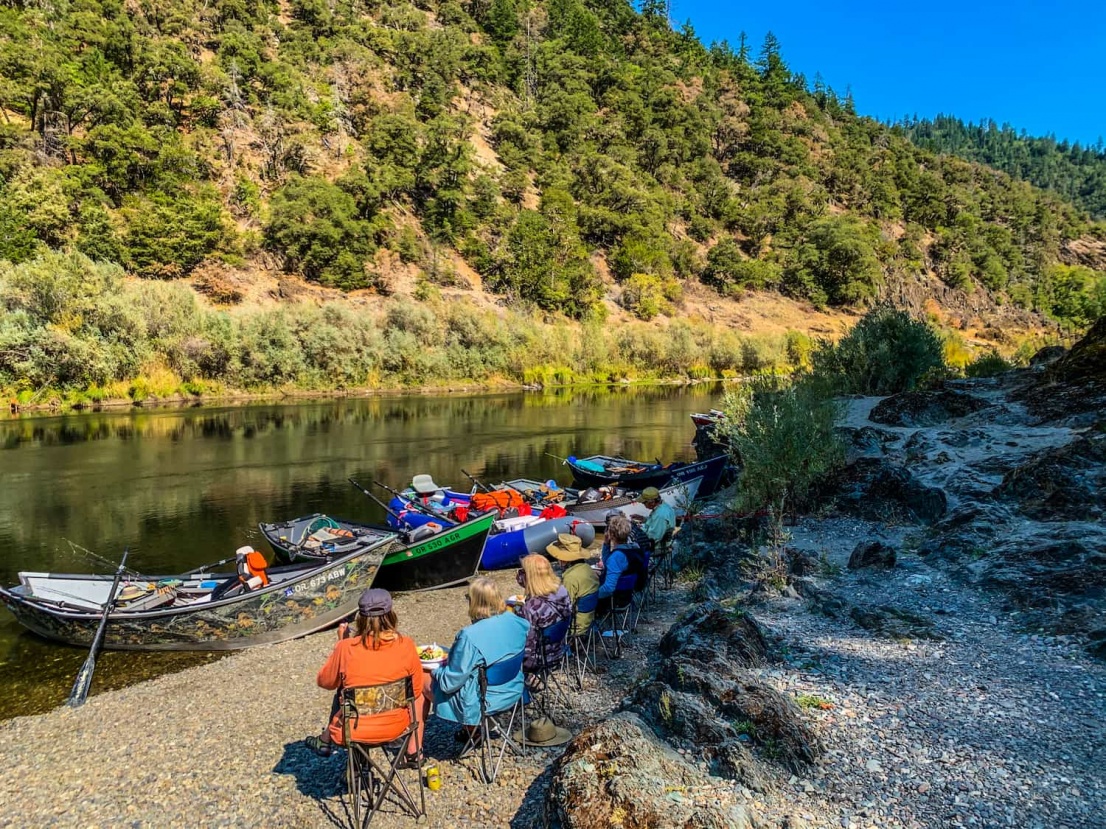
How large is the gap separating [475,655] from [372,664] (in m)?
0.81

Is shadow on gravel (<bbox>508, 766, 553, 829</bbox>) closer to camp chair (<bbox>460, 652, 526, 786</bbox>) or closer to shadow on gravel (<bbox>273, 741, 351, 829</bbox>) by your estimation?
camp chair (<bbox>460, 652, 526, 786</bbox>)

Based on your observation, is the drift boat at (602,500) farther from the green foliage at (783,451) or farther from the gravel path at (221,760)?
the gravel path at (221,760)

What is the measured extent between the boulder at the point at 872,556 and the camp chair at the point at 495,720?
5619 mm

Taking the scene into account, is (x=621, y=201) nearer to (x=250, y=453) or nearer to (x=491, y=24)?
(x=491, y=24)

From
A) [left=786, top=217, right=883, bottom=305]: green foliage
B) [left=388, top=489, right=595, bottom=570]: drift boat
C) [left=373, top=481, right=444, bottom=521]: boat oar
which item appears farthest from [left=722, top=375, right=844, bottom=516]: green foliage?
[left=786, top=217, right=883, bottom=305]: green foliage

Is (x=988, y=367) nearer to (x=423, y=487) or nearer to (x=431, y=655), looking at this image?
(x=423, y=487)

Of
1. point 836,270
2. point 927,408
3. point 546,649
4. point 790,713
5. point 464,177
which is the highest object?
point 464,177

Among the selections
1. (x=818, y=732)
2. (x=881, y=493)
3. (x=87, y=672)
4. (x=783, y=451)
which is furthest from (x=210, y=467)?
(x=818, y=732)

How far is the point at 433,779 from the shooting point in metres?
5.43

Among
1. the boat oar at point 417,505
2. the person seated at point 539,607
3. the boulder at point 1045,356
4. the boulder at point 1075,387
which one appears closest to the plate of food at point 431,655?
the person seated at point 539,607

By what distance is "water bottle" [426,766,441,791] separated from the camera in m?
5.43

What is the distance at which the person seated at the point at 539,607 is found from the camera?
5867mm

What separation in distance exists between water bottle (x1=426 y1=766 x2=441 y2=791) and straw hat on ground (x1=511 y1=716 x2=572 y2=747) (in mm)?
772

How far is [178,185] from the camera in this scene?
58812mm
